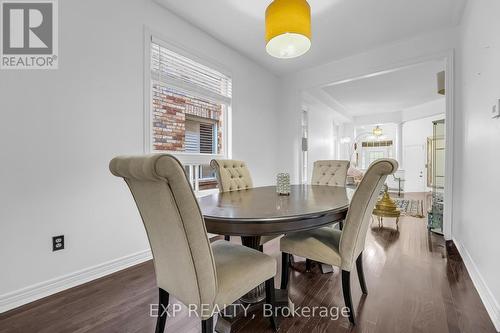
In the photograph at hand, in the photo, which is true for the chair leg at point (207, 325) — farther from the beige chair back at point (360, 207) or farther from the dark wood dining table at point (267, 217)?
the beige chair back at point (360, 207)

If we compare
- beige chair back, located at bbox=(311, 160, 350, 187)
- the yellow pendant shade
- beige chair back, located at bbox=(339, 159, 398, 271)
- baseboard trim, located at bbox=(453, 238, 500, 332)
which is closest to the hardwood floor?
baseboard trim, located at bbox=(453, 238, 500, 332)

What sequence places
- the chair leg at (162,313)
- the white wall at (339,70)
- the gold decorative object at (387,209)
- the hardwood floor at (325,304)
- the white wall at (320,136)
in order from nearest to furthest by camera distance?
the chair leg at (162,313) → the hardwood floor at (325,304) → the white wall at (339,70) → the gold decorative object at (387,209) → the white wall at (320,136)

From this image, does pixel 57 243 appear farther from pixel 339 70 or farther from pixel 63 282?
pixel 339 70

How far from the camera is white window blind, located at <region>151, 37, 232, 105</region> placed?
8.19 ft

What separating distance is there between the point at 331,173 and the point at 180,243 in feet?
7.65

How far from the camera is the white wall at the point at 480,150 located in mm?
1558

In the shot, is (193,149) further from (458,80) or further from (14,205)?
(458,80)

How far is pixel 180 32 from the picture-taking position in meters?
2.68

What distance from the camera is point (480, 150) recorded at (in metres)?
1.92

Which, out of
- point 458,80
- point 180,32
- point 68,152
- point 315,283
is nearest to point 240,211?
point 315,283

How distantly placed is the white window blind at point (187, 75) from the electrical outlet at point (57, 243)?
170cm

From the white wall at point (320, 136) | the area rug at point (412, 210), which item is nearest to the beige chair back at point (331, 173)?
the area rug at point (412, 210)

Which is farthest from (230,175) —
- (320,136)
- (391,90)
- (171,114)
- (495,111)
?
(391,90)

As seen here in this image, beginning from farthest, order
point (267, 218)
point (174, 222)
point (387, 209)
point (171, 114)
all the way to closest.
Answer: point (387, 209)
point (171, 114)
point (267, 218)
point (174, 222)
